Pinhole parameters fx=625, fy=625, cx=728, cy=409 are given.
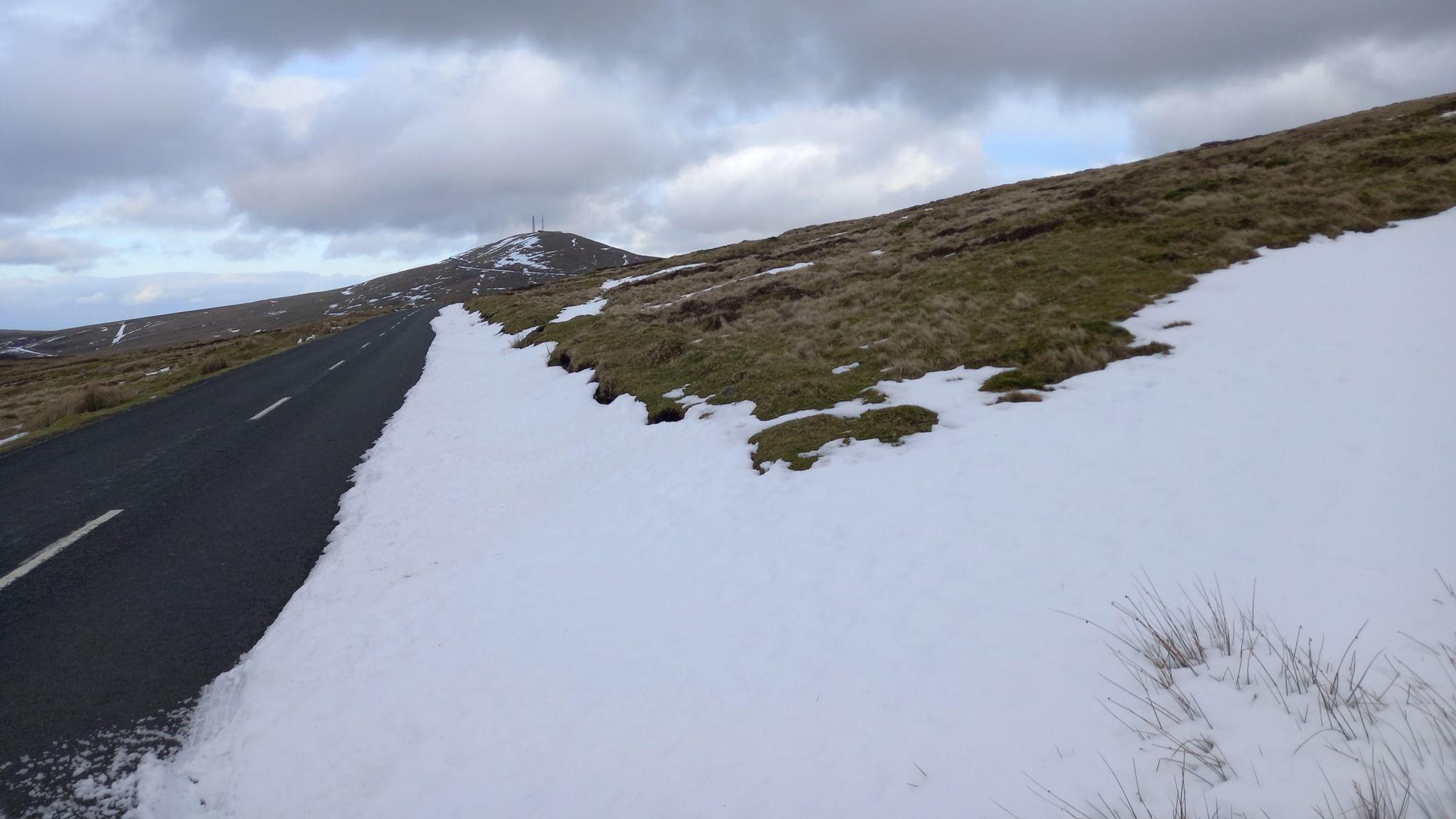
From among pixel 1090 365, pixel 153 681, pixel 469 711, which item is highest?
pixel 1090 365

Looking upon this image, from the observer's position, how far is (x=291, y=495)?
8.59m

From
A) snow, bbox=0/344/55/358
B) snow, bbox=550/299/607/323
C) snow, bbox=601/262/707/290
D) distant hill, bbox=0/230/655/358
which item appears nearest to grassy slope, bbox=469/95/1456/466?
snow, bbox=550/299/607/323

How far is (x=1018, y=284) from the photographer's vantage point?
16.0 meters

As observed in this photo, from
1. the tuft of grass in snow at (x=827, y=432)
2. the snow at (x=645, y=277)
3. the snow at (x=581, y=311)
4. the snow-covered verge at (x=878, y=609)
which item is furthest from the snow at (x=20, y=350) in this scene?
the tuft of grass in snow at (x=827, y=432)

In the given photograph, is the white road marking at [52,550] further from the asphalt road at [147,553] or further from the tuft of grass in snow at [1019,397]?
the tuft of grass in snow at [1019,397]

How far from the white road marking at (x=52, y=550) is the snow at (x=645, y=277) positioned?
31474 millimetres

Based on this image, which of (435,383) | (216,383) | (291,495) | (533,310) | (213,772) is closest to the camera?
(213,772)

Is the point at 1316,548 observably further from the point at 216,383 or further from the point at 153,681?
the point at 216,383

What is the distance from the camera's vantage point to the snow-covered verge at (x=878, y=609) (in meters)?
3.68

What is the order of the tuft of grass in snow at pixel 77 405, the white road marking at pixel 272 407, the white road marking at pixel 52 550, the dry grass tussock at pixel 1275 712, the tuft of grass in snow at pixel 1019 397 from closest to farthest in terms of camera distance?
the dry grass tussock at pixel 1275 712
the white road marking at pixel 52 550
the tuft of grass in snow at pixel 1019 397
the white road marking at pixel 272 407
the tuft of grass in snow at pixel 77 405

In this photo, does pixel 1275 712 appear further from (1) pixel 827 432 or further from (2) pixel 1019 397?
(2) pixel 1019 397

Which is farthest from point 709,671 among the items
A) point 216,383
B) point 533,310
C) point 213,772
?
point 533,310

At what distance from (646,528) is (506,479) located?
3327mm

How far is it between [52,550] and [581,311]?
23.1 meters
